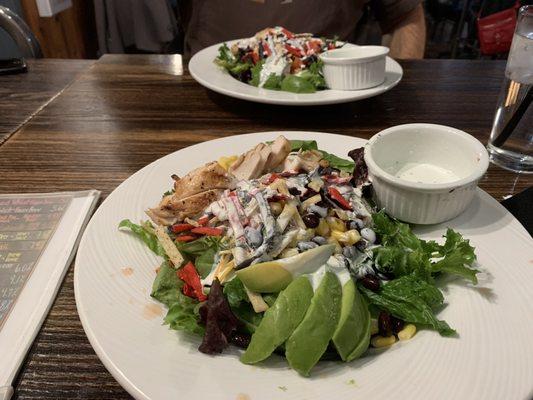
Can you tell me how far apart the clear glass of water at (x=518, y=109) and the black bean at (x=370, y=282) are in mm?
1187

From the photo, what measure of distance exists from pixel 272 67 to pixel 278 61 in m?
0.08

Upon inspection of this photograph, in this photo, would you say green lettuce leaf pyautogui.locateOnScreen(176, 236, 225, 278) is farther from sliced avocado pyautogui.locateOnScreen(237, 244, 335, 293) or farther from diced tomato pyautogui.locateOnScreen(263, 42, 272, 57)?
diced tomato pyautogui.locateOnScreen(263, 42, 272, 57)

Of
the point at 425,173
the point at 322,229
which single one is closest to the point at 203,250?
the point at 322,229

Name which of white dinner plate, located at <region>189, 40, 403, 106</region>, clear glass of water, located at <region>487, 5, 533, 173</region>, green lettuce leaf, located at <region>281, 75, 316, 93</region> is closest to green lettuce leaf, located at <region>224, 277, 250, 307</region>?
white dinner plate, located at <region>189, 40, 403, 106</region>

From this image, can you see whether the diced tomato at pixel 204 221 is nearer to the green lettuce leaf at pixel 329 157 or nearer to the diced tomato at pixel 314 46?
the green lettuce leaf at pixel 329 157

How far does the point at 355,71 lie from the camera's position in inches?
101

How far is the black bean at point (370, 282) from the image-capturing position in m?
1.27

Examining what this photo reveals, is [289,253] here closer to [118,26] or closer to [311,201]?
[311,201]

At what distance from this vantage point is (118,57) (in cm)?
344

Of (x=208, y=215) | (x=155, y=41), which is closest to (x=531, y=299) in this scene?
(x=208, y=215)

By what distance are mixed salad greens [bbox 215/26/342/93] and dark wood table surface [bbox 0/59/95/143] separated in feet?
3.59

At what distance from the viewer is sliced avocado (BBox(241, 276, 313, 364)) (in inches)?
42.4

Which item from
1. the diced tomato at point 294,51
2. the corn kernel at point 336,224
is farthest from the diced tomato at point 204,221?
the diced tomato at point 294,51

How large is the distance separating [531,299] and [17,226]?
171 cm
